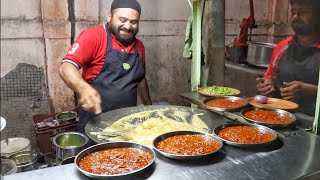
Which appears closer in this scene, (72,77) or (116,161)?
(116,161)

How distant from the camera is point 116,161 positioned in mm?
1515

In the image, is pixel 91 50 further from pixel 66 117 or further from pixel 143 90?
pixel 66 117

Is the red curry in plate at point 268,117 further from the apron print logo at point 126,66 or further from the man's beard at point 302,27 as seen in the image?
the apron print logo at point 126,66

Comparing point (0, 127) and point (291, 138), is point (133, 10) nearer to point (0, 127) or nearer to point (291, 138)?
point (291, 138)

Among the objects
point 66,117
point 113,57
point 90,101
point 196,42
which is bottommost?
point 66,117

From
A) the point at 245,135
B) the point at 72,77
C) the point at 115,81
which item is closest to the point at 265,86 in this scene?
the point at 245,135

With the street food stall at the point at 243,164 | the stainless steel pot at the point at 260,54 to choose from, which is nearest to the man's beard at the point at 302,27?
the stainless steel pot at the point at 260,54

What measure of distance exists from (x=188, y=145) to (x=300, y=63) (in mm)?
1903

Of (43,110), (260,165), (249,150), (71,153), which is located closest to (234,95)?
(249,150)

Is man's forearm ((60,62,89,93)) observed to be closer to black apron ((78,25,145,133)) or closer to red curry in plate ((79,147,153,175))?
black apron ((78,25,145,133))

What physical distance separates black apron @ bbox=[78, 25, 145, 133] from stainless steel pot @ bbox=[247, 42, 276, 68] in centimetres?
159

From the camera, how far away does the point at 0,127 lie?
84cm

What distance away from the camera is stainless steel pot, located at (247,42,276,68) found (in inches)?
139

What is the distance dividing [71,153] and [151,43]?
A: 287 cm
